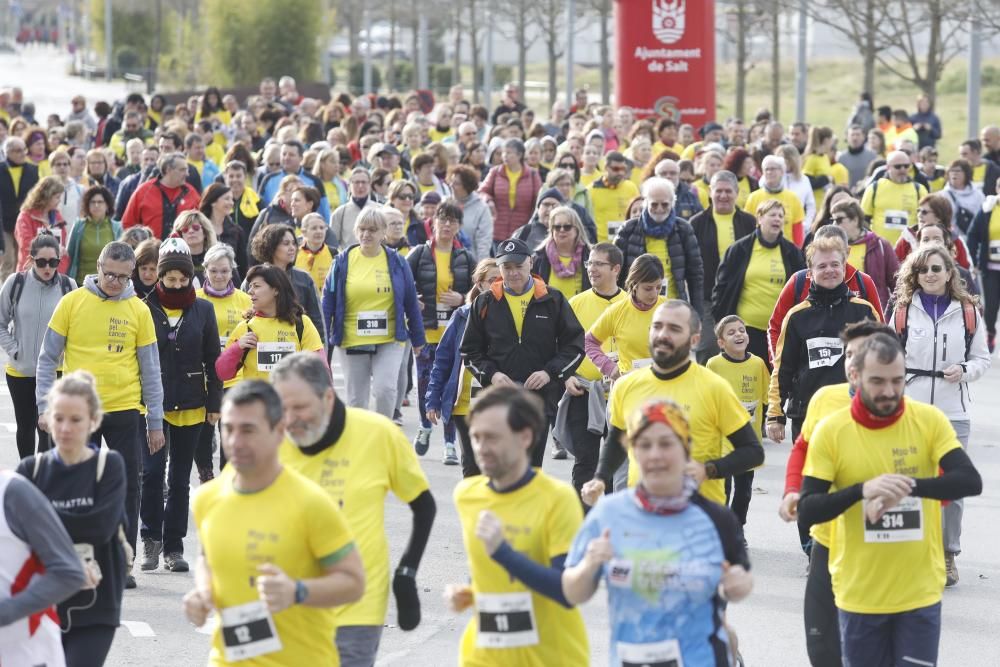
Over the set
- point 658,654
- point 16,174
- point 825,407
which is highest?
point 16,174

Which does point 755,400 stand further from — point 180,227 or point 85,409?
point 85,409

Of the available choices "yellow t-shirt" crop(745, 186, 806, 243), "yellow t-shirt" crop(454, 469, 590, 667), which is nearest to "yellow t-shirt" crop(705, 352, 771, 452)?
"yellow t-shirt" crop(745, 186, 806, 243)

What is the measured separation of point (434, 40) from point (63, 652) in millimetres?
69216

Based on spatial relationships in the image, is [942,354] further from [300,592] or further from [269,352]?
[300,592]

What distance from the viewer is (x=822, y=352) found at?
9.61 metres

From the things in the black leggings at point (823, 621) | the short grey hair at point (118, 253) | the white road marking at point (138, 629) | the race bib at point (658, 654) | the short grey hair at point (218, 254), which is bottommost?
the white road marking at point (138, 629)

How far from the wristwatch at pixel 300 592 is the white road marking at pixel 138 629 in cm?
378

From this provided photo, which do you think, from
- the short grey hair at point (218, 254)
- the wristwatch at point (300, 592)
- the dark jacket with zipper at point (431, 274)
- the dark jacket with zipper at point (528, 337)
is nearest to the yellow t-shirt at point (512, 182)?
the dark jacket with zipper at point (431, 274)

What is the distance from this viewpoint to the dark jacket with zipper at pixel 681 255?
13164mm

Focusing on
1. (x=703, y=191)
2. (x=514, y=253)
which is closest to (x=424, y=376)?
(x=514, y=253)

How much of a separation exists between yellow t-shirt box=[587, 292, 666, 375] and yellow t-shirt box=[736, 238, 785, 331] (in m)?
2.43

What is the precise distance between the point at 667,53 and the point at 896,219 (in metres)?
12.4

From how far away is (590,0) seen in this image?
45188mm

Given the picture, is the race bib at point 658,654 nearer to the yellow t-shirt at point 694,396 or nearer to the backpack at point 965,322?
Result: the yellow t-shirt at point 694,396
